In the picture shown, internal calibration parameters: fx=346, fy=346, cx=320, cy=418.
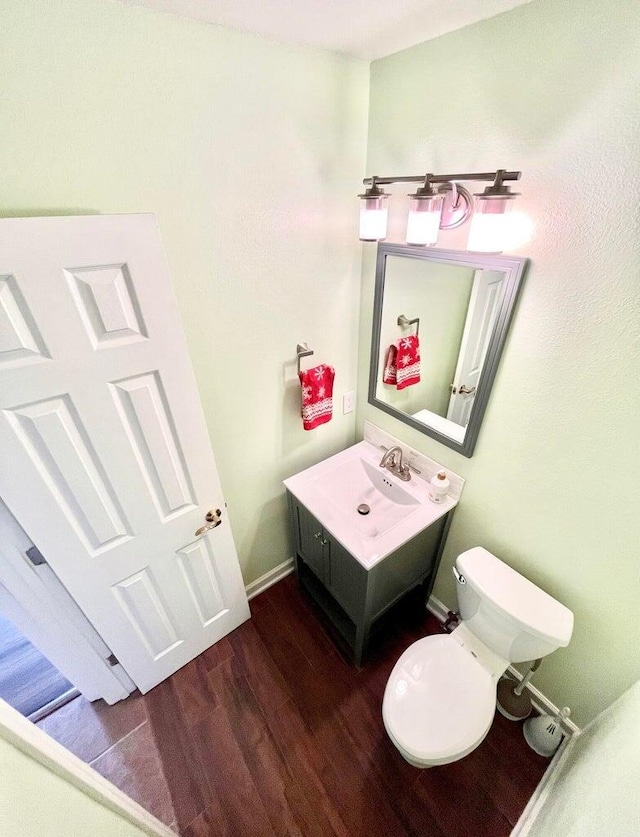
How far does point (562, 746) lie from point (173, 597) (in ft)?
5.72

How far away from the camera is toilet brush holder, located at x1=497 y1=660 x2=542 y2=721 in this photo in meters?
1.54

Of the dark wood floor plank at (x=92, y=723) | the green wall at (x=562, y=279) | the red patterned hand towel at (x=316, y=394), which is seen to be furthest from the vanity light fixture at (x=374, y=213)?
the dark wood floor plank at (x=92, y=723)

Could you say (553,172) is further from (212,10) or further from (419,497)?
(419,497)

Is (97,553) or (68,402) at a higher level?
(68,402)

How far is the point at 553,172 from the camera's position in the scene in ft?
3.06

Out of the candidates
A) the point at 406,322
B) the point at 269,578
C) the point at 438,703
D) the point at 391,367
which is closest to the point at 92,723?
the point at 269,578

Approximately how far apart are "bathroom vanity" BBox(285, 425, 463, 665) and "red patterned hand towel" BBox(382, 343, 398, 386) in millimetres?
316

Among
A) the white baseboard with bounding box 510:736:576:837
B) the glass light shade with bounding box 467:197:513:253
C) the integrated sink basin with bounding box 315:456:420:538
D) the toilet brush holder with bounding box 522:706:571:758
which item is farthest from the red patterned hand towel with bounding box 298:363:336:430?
the white baseboard with bounding box 510:736:576:837

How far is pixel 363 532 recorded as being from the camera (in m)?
1.53

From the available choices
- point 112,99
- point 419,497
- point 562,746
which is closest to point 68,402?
point 112,99

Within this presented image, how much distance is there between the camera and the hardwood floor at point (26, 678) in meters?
1.62

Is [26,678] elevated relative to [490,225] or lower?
lower

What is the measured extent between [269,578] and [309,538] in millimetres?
576

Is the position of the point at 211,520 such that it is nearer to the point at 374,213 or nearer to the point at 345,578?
the point at 345,578
